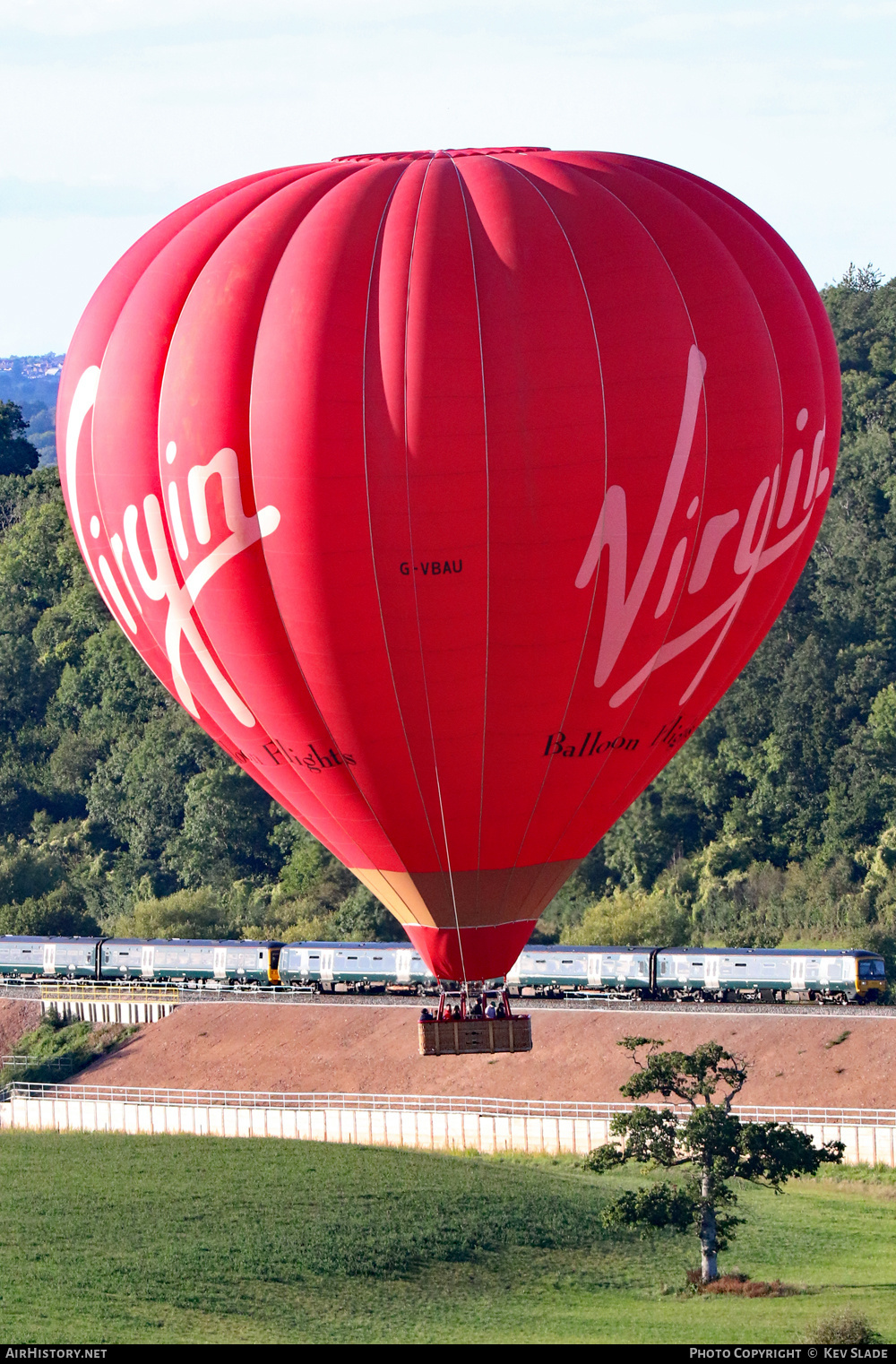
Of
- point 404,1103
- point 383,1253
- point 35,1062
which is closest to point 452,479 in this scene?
point 383,1253

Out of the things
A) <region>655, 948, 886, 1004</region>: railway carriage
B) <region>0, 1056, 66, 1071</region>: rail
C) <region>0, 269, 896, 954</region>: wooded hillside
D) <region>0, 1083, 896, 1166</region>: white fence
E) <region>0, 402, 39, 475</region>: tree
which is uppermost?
<region>0, 402, 39, 475</region>: tree

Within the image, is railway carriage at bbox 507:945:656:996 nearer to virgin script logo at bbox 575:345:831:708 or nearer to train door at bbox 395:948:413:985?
train door at bbox 395:948:413:985

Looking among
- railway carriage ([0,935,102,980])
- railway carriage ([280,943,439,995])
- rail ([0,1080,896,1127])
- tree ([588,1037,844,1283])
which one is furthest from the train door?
tree ([588,1037,844,1283])

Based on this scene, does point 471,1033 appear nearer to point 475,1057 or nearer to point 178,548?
point 178,548
